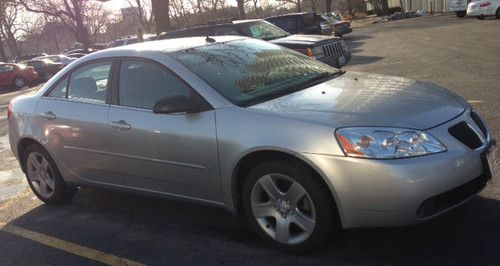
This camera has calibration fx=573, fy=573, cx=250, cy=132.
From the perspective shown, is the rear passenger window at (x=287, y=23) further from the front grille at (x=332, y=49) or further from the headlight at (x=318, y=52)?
the headlight at (x=318, y=52)

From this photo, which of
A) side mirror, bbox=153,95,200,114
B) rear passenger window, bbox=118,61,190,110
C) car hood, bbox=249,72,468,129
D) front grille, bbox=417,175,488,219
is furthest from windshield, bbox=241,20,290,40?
front grille, bbox=417,175,488,219

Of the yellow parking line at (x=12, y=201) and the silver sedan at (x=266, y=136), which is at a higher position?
the silver sedan at (x=266, y=136)

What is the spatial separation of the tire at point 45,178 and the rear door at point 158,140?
868mm

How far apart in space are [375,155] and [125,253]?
204 cm

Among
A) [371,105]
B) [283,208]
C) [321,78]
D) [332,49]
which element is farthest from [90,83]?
[332,49]

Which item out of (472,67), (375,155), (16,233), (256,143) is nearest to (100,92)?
(16,233)

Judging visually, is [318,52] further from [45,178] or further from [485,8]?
[485,8]

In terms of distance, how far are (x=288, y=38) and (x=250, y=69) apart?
8005 millimetres

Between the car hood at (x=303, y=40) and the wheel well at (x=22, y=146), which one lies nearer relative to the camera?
the wheel well at (x=22, y=146)

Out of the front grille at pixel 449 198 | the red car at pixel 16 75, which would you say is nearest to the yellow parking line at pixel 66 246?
the front grille at pixel 449 198

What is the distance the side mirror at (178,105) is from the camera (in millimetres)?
4078

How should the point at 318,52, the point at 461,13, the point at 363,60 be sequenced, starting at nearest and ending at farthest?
1. the point at 318,52
2. the point at 363,60
3. the point at 461,13

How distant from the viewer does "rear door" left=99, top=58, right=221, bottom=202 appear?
411 cm

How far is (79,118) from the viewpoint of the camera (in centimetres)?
499
